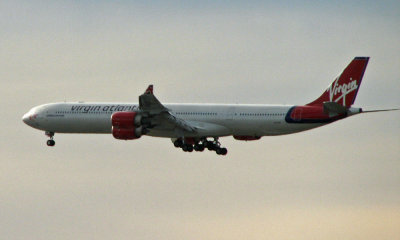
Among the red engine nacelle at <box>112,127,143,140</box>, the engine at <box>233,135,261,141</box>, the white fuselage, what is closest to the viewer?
the red engine nacelle at <box>112,127,143,140</box>

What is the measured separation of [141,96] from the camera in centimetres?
8625

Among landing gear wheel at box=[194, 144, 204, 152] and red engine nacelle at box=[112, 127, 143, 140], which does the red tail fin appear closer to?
landing gear wheel at box=[194, 144, 204, 152]

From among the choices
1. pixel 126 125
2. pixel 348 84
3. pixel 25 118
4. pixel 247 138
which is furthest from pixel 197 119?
pixel 25 118

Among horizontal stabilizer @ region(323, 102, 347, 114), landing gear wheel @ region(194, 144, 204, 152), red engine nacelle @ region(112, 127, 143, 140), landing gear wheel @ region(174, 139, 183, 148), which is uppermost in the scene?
horizontal stabilizer @ region(323, 102, 347, 114)

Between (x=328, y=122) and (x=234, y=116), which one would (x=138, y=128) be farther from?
(x=328, y=122)

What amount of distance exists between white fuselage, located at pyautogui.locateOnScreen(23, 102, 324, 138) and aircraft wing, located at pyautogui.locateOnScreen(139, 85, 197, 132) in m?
1.01

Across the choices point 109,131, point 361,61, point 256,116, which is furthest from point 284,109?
point 109,131

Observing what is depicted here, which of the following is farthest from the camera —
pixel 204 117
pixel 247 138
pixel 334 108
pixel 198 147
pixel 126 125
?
pixel 247 138

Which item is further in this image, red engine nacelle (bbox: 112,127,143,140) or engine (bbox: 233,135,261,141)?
engine (bbox: 233,135,261,141)

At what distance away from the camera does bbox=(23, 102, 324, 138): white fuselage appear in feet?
295

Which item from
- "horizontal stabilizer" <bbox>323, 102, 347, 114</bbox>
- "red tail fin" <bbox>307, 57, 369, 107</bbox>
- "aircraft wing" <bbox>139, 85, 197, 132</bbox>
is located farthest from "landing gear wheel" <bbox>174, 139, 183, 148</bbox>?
"horizontal stabilizer" <bbox>323, 102, 347, 114</bbox>

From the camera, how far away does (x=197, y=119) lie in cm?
9231

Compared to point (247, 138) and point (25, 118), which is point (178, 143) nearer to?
point (247, 138)

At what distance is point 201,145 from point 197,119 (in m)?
3.07
